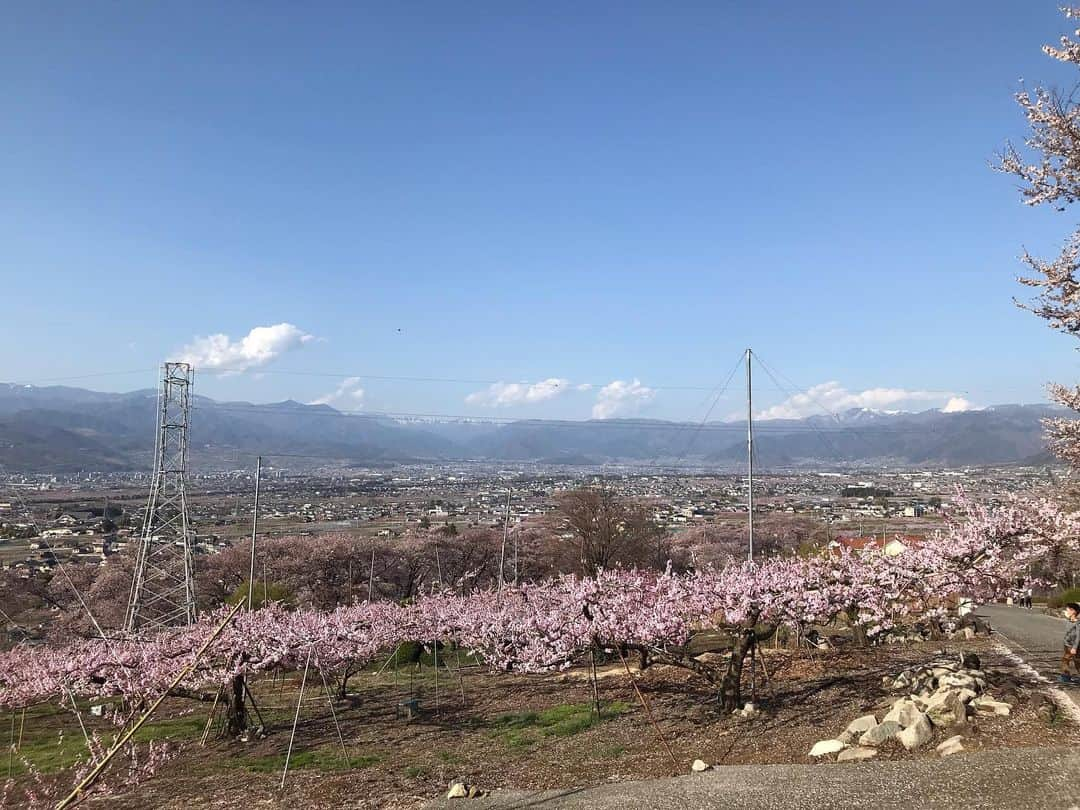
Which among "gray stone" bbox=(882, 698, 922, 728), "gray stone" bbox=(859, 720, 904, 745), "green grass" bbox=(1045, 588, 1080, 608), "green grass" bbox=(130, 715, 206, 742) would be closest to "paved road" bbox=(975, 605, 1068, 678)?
"green grass" bbox=(1045, 588, 1080, 608)

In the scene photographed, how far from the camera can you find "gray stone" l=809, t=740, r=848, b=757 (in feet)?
37.0

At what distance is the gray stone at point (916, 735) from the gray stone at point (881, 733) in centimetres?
11

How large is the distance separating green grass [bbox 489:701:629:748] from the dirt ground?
0.14 feet

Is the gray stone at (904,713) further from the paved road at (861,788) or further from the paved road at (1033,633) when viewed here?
the paved road at (1033,633)

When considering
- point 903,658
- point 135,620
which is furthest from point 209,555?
point 903,658

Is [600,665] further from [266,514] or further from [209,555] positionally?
[266,514]

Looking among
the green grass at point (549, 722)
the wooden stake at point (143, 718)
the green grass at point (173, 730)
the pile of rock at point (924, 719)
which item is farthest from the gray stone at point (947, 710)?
the green grass at point (173, 730)

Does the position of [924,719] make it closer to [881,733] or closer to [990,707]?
[881,733]

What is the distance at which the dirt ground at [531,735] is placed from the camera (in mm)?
12055

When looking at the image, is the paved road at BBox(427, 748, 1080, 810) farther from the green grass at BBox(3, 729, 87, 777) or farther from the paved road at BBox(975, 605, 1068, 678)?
the green grass at BBox(3, 729, 87, 777)

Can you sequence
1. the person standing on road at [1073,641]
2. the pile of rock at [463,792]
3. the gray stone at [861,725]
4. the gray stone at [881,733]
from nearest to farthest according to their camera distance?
the gray stone at [881,733] < the pile of rock at [463,792] < the gray stone at [861,725] < the person standing on road at [1073,641]

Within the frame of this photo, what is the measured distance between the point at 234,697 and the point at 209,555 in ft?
81.3

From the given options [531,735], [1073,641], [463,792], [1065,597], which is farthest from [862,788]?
[1065,597]

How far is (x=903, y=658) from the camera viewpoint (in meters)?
18.2
